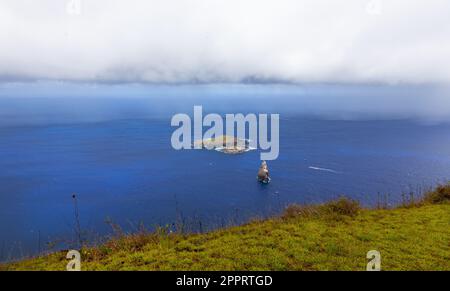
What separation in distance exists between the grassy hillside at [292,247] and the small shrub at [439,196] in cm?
263

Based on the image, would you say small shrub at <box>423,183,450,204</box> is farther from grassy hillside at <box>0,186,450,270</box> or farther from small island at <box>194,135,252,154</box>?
small island at <box>194,135,252,154</box>

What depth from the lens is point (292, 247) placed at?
27.7ft

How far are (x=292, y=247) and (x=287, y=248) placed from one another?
151mm

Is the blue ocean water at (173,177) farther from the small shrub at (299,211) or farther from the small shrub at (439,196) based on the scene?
the small shrub at (439,196)

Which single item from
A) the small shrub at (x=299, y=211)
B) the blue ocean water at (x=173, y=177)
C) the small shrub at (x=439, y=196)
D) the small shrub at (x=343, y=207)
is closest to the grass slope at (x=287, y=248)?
the small shrub at (x=299, y=211)

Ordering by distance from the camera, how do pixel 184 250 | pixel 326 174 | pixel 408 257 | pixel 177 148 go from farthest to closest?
1. pixel 177 148
2. pixel 326 174
3. pixel 184 250
4. pixel 408 257

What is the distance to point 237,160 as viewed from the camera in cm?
9731

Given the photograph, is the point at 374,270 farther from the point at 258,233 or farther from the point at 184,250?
the point at 184,250

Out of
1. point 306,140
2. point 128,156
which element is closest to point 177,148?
point 128,156

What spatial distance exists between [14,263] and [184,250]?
14.9 ft

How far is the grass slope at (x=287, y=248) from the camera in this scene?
24.9 feet

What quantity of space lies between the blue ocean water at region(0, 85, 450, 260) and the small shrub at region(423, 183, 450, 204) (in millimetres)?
20391

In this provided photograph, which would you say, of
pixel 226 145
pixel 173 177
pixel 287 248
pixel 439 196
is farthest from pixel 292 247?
pixel 226 145

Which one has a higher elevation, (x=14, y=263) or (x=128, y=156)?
(x=14, y=263)
